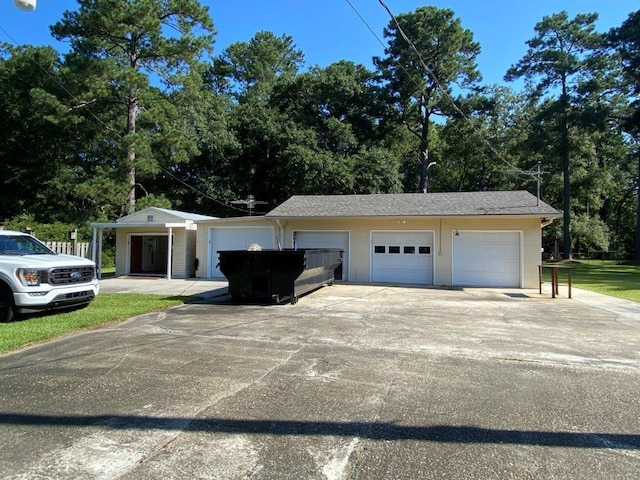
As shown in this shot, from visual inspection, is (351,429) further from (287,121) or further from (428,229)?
(287,121)

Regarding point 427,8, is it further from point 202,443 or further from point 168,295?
point 202,443

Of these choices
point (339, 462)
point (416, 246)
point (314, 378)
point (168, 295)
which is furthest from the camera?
point (416, 246)

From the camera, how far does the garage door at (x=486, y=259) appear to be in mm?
15703

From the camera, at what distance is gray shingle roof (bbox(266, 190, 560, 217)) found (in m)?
15.6

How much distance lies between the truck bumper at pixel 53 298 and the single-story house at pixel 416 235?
30.2 ft

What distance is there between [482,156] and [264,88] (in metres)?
20.9

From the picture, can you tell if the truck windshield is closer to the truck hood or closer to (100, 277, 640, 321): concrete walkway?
the truck hood

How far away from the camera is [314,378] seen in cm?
477

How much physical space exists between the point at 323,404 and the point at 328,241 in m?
13.7

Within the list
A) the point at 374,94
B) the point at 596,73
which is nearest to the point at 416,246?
the point at 374,94

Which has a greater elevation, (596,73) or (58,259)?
(596,73)

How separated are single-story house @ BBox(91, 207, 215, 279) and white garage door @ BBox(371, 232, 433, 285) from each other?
24.6 ft

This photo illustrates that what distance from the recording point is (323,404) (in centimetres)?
400

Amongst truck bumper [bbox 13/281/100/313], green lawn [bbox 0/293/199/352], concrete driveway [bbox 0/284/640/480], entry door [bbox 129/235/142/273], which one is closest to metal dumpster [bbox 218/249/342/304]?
green lawn [bbox 0/293/199/352]
